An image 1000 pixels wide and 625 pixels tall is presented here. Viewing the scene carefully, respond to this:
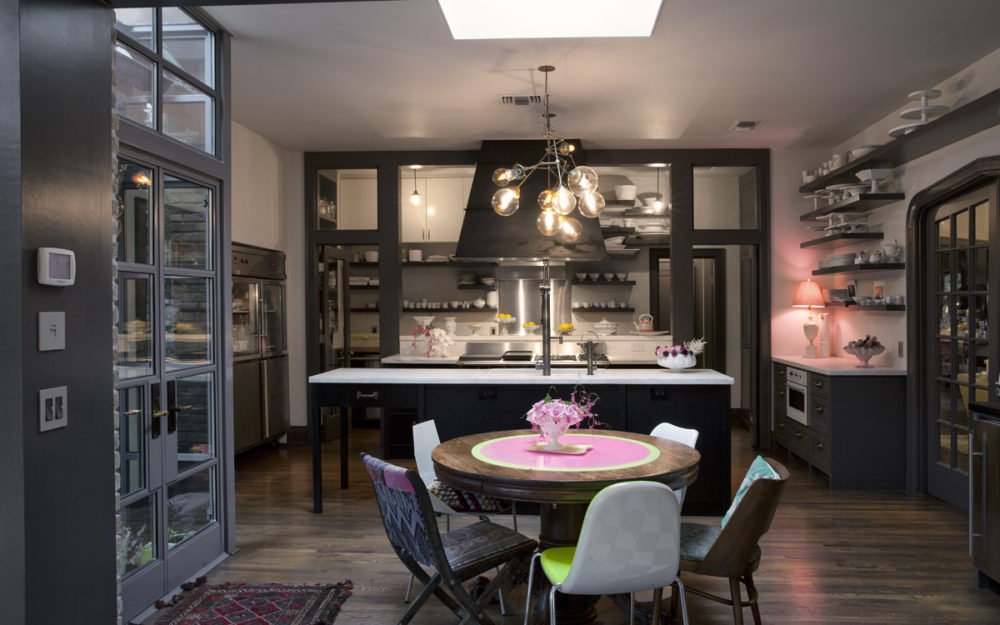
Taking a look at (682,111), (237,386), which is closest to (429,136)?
(682,111)

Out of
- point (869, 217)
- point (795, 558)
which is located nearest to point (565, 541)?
point (795, 558)

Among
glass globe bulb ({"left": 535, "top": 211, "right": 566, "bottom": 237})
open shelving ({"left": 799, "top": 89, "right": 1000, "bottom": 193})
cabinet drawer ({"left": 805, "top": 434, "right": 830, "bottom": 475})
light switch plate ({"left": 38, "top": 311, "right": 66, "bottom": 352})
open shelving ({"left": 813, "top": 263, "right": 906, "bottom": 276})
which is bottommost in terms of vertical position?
cabinet drawer ({"left": 805, "top": 434, "right": 830, "bottom": 475})

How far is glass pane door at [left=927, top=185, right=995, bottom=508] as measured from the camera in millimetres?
4328

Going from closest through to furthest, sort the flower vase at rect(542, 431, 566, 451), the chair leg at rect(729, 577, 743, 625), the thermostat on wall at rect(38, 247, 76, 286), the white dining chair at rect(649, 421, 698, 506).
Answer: the thermostat on wall at rect(38, 247, 76, 286) → the chair leg at rect(729, 577, 743, 625) → the flower vase at rect(542, 431, 566, 451) → the white dining chair at rect(649, 421, 698, 506)

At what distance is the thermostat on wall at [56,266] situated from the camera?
5.68 feet

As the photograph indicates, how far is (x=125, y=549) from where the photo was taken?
294cm

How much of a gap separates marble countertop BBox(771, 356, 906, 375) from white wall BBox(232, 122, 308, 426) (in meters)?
4.49

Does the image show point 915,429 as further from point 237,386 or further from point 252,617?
point 237,386

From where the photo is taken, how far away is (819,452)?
5.31m

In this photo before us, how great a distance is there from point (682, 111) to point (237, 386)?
13.4 ft

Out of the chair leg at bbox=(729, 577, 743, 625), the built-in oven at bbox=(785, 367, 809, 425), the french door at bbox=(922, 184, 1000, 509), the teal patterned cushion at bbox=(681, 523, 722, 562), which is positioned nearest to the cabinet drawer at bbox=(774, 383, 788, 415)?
the built-in oven at bbox=(785, 367, 809, 425)

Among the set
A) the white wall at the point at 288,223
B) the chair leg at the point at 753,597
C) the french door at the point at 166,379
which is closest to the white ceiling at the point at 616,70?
the white wall at the point at 288,223

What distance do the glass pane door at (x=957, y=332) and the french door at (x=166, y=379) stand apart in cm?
434

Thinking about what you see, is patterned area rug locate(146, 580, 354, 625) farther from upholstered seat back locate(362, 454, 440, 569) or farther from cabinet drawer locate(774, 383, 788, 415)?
cabinet drawer locate(774, 383, 788, 415)
